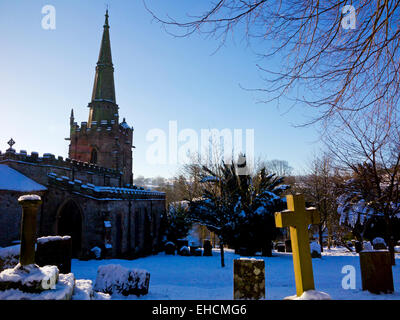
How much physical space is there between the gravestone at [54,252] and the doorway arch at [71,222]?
1186cm

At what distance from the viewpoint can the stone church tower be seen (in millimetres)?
35812

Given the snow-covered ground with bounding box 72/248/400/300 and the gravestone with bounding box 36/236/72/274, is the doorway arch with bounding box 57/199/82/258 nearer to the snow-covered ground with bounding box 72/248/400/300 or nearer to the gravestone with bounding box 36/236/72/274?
the snow-covered ground with bounding box 72/248/400/300

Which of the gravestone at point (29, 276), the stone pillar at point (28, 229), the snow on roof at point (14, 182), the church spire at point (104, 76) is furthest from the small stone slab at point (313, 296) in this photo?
the church spire at point (104, 76)

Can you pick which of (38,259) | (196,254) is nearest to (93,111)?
(196,254)

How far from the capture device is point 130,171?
39250mm

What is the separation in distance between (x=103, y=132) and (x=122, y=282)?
31.7 metres

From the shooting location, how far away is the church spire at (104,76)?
36875mm

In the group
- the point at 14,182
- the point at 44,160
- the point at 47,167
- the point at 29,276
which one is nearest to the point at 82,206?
the point at 14,182

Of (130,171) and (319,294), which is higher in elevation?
(130,171)

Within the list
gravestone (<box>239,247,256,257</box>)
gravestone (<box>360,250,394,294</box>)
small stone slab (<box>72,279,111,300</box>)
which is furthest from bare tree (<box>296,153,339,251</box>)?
small stone slab (<box>72,279,111,300</box>)

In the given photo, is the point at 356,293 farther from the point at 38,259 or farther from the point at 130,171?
Result: the point at 130,171

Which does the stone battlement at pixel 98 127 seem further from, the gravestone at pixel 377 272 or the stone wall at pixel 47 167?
the gravestone at pixel 377 272

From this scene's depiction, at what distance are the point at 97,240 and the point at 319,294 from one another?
18104mm

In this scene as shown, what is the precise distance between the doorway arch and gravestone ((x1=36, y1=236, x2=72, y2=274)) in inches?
467
